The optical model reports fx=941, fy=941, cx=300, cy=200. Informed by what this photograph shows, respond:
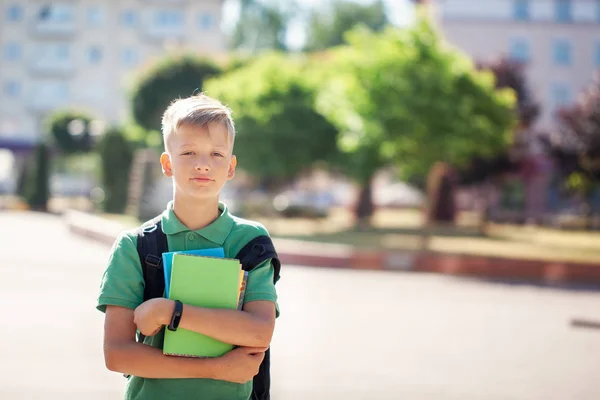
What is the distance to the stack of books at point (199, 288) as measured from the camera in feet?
7.39

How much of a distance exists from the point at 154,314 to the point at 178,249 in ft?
0.75

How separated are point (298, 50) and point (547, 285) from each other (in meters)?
73.2

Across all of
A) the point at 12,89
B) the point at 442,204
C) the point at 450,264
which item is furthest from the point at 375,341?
the point at 12,89

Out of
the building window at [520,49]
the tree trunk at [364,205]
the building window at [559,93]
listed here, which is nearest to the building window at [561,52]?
the building window at [559,93]

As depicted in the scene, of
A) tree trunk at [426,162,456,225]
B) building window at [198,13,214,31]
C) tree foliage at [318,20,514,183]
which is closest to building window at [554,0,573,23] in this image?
tree trunk at [426,162,456,225]

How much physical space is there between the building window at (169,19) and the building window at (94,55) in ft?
17.0

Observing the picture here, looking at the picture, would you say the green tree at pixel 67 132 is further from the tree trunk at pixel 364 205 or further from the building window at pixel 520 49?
the building window at pixel 520 49

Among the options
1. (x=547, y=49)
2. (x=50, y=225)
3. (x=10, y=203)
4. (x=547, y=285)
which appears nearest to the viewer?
(x=547, y=285)

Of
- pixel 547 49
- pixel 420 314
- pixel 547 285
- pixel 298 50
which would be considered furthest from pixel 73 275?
pixel 298 50

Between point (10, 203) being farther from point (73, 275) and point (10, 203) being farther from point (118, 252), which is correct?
point (118, 252)

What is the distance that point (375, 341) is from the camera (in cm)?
873

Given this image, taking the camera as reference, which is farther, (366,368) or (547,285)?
(547,285)

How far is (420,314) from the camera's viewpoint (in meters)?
10.9

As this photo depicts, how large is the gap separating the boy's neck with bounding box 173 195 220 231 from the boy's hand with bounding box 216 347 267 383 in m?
0.34
